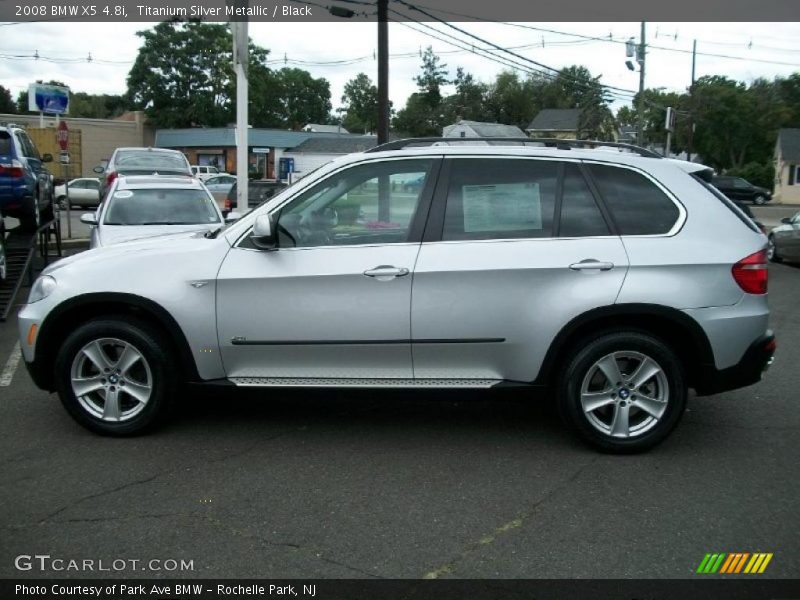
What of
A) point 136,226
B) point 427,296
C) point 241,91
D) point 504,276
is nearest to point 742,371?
point 504,276

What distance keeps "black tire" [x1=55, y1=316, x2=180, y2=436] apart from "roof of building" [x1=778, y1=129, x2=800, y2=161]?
199ft

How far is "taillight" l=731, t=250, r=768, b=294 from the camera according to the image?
15.5 feet

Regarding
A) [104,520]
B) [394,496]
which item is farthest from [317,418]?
[104,520]

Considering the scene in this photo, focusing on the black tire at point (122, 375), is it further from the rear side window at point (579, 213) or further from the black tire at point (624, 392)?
the rear side window at point (579, 213)

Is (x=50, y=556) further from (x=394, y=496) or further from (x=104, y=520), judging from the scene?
(x=394, y=496)

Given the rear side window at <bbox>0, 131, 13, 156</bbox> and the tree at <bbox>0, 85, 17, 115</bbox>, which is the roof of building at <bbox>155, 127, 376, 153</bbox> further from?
the rear side window at <bbox>0, 131, 13, 156</bbox>

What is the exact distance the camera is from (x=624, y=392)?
4820 millimetres

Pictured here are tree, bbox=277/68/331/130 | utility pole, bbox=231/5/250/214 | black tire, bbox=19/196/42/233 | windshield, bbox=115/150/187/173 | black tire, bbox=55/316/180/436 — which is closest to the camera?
black tire, bbox=55/316/180/436

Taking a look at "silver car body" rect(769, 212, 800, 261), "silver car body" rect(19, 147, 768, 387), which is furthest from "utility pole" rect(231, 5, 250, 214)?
"silver car body" rect(769, 212, 800, 261)

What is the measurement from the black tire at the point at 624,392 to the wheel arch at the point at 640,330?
60 mm

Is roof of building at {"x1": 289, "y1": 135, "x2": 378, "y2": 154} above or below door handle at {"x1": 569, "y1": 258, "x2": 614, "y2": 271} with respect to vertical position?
above

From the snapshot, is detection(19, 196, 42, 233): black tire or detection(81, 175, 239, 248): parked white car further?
detection(19, 196, 42, 233): black tire

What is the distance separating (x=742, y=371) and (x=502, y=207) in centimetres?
179

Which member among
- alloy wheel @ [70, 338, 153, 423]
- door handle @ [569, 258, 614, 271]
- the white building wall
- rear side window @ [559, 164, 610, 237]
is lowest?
alloy wheel @ [70, 338, 153, 423]
